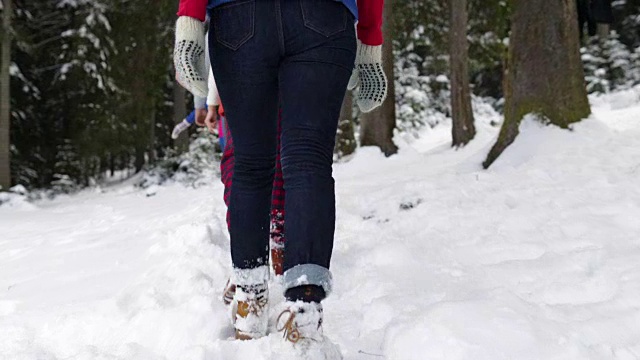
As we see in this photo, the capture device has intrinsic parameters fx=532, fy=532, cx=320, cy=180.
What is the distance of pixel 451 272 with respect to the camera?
2.43 meters

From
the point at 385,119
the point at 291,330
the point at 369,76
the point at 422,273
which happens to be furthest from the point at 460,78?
the point at 291,330

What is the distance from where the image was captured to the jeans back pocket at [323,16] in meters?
1.58

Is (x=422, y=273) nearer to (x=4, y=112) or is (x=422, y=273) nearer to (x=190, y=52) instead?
(x=190, y=52)

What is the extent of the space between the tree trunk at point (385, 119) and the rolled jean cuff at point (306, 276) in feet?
21.1

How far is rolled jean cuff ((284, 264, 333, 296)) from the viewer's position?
4.95 ft

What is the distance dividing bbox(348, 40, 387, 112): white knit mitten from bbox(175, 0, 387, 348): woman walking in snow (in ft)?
0.79

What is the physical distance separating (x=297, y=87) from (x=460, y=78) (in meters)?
8.07

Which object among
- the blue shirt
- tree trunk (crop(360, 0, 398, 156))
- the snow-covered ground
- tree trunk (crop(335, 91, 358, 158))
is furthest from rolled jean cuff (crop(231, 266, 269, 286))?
tree trunk (crop(335, 91, 358, 158))

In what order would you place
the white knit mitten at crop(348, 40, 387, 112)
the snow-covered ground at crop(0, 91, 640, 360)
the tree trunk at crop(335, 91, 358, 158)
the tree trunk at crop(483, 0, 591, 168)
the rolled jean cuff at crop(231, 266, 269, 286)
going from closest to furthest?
the snow-covered ground at crop(0, 91, 640, 360), the rolled jean cuff at crop(231, 266, 269, 286), the white knit mitten at crop(348, 40, 387, 112), the tree trunk at crop(483, 0, 591, 168), the tree trunk at crop(335, 91, 358, 158)

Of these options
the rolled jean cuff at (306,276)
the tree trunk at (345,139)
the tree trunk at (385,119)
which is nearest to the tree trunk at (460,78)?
the tree trunk at (385,119)

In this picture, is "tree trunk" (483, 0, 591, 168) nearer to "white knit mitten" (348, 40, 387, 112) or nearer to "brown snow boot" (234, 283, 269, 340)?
"white knit mitten" (348, 40, 387, 112)

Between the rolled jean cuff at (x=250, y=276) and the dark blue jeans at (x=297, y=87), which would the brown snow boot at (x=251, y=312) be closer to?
the rolled jean cuff at (x=250, y=276)

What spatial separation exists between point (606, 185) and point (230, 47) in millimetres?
2761

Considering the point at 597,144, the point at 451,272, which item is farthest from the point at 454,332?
the point at 597,144
